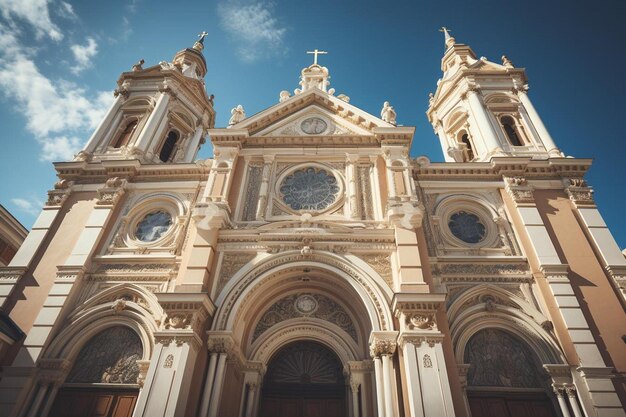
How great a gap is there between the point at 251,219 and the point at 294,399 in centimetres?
630

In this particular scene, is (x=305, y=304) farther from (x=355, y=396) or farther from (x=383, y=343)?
(x=383, y=343)

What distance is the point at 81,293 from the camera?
13602mm

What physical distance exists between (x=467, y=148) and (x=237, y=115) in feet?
39.5

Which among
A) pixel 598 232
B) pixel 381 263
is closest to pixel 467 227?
pixel 598 232

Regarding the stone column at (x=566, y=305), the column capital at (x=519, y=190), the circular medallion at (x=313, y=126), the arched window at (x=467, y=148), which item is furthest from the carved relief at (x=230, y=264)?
the arched window at (x=467, y=148)

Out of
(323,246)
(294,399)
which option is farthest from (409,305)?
(294,399)

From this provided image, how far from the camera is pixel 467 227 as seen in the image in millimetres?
15250

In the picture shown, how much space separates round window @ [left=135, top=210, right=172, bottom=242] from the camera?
50.6ft

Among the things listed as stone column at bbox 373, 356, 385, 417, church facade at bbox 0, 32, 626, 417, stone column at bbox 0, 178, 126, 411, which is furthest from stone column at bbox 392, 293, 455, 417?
stone column at bbox 0, 178, 126, 411

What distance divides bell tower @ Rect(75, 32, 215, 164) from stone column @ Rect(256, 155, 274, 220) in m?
6.13

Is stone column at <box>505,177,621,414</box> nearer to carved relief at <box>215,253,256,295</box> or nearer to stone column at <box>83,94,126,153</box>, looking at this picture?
carved relief at <box>215,253,256,295</box>

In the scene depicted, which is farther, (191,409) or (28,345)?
(28,345)

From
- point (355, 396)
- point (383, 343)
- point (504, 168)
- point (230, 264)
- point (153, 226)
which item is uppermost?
point (504, 168)

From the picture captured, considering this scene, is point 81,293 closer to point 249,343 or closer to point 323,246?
point 249,343
